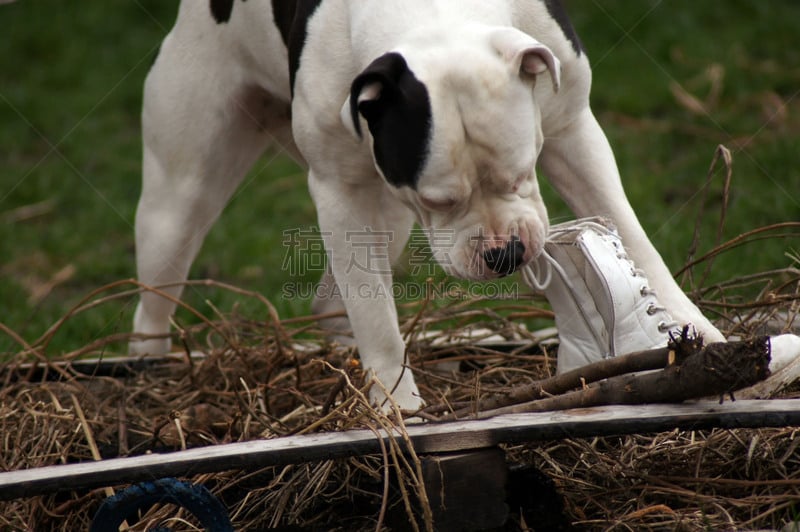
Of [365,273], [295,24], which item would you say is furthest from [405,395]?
[295,24]

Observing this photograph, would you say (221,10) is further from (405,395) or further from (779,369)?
(779,369)

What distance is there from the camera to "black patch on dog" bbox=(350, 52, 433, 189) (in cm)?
211

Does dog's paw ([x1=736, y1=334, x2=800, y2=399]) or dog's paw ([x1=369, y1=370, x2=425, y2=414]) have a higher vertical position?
dog's paw ([x1=736, y1=334, x2=800, y2=399])

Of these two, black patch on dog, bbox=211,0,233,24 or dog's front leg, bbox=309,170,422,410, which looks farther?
black patch on dog, bbox=211,0,233,24

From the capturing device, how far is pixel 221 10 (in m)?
3.08

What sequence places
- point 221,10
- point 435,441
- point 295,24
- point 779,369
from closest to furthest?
point 435,441
point 779,369
point 295,24
point 221,10

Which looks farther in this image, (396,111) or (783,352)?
(783,352)

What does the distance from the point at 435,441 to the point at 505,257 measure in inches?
17.3

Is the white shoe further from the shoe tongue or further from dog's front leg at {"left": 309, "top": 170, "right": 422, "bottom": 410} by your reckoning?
dog's front leg at {"left": 309, "top": 170, "right": 422, "bottom": 410}

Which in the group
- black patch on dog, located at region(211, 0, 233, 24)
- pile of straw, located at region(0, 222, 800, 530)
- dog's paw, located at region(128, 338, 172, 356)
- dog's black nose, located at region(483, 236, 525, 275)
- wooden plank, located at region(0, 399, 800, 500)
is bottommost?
dog's paw, located at region(128, 338, 172, 356)

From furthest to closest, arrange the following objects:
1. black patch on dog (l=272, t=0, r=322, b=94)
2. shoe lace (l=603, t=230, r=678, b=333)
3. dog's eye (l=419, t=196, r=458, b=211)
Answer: black patch on dog (l=272, t=0, r=322, b=94) → shoe lace (l=603, t=230, r=678, b=333) → dog's eye (l=419, t=196, r=458, b=211)

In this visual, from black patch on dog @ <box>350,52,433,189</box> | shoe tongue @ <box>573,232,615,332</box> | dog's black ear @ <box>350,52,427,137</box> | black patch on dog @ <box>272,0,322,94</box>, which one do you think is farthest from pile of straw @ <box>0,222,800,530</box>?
black patch on dog @ <box>272,0,322,94</box>

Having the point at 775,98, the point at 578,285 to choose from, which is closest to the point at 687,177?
the point at 775,98

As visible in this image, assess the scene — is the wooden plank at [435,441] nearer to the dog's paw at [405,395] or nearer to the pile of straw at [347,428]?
the pile of straw at [347,428]
